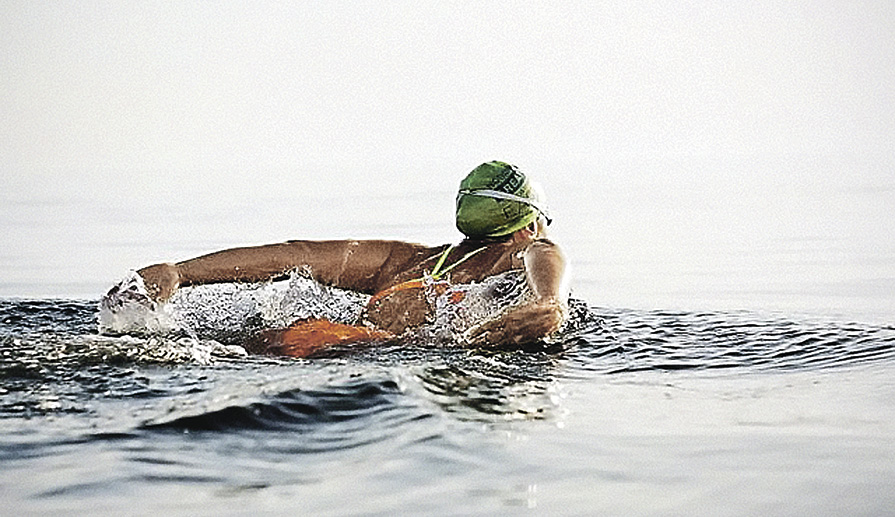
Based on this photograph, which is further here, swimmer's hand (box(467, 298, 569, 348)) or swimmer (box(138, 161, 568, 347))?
swimmer (box(138, 161, 568, 347))

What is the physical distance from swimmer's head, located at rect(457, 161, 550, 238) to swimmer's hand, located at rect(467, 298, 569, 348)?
30.2 inches

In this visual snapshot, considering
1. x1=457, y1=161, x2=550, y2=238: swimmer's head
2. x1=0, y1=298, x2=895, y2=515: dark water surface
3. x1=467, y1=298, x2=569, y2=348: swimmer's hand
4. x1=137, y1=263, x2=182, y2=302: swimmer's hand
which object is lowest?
x1=0, y1=298, x2=895, y2=515: dark water surface

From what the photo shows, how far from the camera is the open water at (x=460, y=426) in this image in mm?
3012

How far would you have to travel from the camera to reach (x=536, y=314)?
15.9ft

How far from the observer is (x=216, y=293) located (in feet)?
20.4

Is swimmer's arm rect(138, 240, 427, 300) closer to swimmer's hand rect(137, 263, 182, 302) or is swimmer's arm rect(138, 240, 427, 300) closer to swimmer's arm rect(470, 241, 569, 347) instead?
swimmer's hand rect(137, 263, 182, 302)

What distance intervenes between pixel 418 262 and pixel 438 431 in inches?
80.0

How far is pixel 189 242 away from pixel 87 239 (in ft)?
3.24

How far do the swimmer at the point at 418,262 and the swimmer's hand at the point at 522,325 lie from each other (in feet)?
0.12

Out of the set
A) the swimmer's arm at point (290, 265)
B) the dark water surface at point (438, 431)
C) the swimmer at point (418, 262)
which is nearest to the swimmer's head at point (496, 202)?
Result: the swimmer at point (418, 262)

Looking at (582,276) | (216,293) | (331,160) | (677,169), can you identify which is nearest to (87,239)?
(582,276)

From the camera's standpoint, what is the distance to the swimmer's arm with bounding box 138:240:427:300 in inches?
212

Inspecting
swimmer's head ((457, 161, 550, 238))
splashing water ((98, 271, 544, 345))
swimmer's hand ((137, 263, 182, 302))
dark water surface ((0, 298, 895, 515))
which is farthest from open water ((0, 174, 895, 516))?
swimmer's head ((457, 161, 550, 238))

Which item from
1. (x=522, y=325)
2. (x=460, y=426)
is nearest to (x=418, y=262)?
(x=522, y=325)
